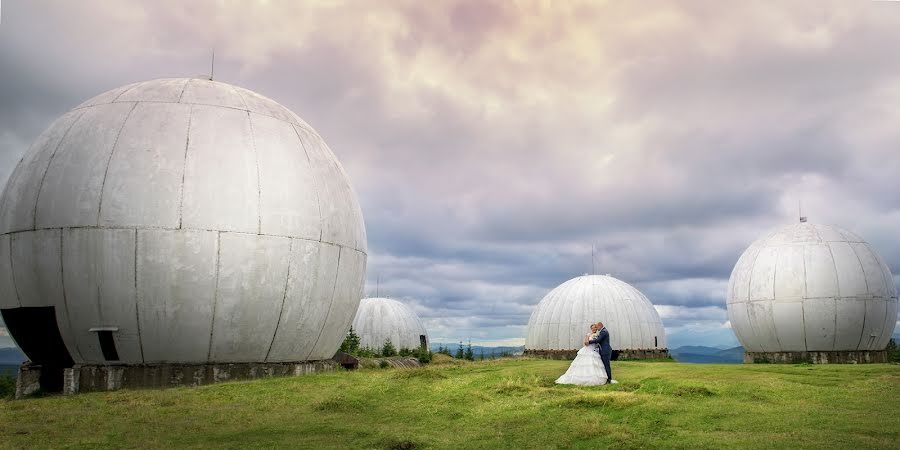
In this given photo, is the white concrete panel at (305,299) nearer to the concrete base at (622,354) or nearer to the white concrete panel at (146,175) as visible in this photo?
the white concrete panel at (146,175)

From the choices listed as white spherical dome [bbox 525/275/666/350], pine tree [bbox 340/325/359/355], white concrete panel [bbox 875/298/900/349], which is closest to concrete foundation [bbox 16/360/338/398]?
pine tree [bbox 340/325/359/355]

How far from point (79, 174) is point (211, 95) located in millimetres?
4889

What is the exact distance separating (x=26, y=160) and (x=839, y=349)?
38.9 m

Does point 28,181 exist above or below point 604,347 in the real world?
above

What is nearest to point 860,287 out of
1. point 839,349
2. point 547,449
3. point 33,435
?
point 839,349

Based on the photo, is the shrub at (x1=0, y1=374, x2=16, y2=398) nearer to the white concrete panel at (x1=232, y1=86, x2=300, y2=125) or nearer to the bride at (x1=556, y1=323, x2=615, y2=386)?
the white concrete panel at (x1=232, y1=86, x2=300, y2=125)

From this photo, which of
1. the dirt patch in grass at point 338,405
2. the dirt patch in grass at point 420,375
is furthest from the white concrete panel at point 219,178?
the dirt patch in grass at point 420,375

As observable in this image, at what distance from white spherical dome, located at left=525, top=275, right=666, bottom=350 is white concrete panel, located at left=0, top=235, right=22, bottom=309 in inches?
1394

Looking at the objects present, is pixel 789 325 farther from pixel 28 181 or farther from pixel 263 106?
pixel 28 181

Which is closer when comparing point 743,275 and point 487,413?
point 487,413

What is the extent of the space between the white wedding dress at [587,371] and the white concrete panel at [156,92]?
1535 centimetres

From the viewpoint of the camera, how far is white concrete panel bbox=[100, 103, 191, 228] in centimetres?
1852

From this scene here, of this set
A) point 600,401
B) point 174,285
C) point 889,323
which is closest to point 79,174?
point 174,285

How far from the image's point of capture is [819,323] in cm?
3434
